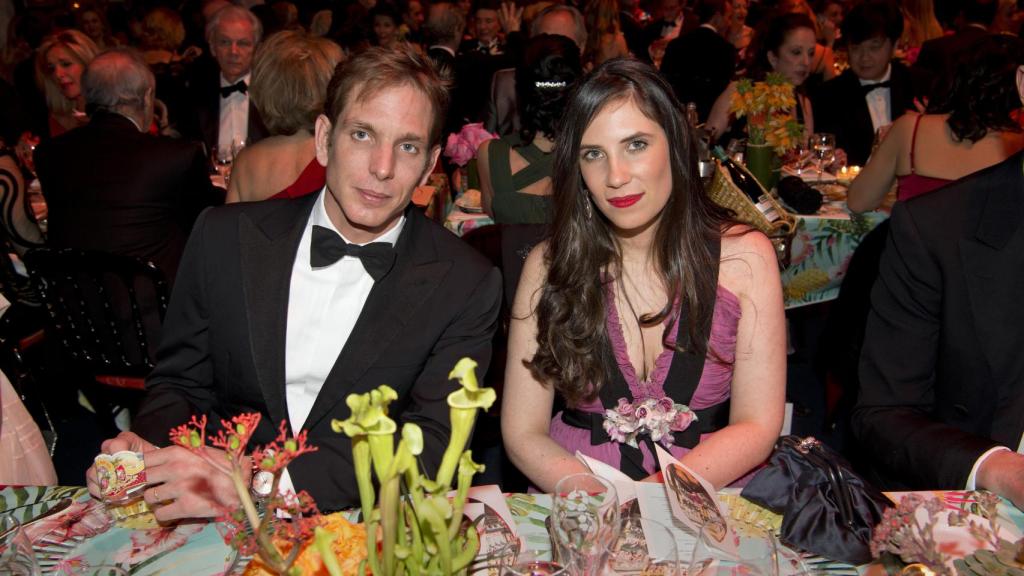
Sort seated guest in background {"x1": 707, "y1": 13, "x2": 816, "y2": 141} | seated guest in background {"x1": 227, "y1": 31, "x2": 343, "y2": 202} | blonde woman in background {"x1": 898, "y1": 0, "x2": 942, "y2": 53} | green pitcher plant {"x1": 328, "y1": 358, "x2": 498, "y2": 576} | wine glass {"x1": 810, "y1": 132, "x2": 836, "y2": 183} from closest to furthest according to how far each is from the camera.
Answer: green pitcher plant {"x1": 328, "y1": 358, "x2": 498, "y2": 576} → seated guest in background {"x1": 227, "y1": 31, "x2": 343, "y2": 202} → wine glass {"x1": 810, "y1": 132, "x2": 836, "y2": 183} → seated guest in background {"x1": 707, "y1": 13, "x2": 816, "y2": 141} → blonde woman in background {"x1": 898, "y1": 0, "x2": 942, "y2": 53}

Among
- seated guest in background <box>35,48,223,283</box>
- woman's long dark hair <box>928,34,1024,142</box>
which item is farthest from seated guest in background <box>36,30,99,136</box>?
woman's long dark hair <box>928,34,1024,142</box>

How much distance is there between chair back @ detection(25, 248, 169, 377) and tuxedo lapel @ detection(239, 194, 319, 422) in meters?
1.12

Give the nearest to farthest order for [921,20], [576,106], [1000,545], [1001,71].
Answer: [1000,545] → [576,106] → [1001,71] → [921,20]

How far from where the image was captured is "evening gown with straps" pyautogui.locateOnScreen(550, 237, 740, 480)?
2148mm

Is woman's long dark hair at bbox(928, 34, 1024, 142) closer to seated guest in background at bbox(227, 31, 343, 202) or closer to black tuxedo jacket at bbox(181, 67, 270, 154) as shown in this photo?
seated guest in background at bbox(227, 31, 343, 202)

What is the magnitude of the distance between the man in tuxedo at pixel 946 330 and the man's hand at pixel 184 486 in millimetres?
1467

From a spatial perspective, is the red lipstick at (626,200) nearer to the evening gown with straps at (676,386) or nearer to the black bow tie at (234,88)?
the evening gown with straps at (676,386)

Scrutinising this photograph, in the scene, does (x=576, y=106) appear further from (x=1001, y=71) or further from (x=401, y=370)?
(x=1001, y=71)

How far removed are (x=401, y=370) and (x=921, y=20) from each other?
7.93m

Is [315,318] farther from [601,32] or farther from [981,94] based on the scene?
[601,32]

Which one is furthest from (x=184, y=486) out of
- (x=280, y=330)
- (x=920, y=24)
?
(x=920, y=24)

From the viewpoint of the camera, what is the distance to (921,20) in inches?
320

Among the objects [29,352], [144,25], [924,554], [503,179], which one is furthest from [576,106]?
[144,25]

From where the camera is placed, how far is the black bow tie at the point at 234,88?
5.47m
